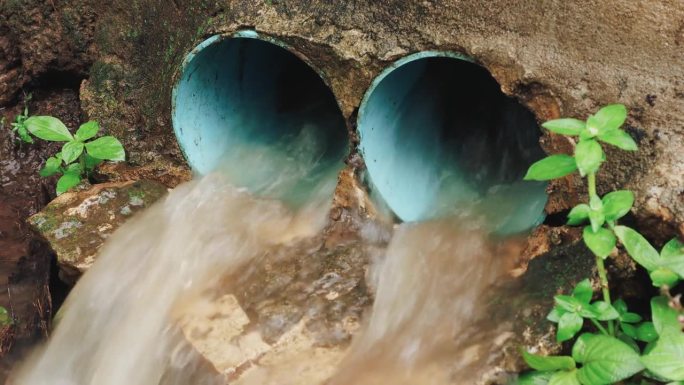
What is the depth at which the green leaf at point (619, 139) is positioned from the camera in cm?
225

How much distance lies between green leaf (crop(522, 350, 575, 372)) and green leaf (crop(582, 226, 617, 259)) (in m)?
0.33

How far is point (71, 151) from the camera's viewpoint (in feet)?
11.5

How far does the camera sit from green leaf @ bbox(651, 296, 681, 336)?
2306mm

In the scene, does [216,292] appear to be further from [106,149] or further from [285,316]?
[106,149]

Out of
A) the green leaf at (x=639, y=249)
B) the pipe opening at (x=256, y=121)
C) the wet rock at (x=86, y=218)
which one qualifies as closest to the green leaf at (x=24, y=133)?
the wet rock at (x=86, y=218)

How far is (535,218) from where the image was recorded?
314 cm

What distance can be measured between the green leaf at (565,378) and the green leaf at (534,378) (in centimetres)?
4

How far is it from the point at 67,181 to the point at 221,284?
1.05 meters

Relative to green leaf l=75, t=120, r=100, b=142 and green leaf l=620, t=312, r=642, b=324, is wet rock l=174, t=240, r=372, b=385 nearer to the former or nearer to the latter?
green leaf l=620, t=312, r=642, b=324

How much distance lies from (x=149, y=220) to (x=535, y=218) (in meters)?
1.60

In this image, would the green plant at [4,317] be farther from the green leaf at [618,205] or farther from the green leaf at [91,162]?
the green leaf at [618,205]

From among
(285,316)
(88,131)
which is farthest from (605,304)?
(88,131)

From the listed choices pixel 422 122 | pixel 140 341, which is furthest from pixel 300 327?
pixel 422 122

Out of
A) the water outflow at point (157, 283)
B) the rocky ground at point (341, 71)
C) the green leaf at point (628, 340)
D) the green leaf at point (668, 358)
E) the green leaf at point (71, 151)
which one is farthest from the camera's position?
the green leaf at point (71, 151)
